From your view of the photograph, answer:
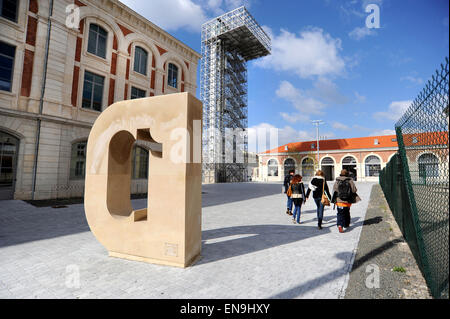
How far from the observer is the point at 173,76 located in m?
20.9

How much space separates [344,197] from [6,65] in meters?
17.0

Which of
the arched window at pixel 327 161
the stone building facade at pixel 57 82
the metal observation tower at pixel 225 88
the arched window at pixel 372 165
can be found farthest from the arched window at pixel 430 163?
the arched window at pixel 327 161

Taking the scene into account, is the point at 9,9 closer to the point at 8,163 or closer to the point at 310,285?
the point at 8,163

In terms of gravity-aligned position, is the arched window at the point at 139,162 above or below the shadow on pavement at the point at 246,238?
above

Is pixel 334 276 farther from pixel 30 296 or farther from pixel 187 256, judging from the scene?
pixel 30 296

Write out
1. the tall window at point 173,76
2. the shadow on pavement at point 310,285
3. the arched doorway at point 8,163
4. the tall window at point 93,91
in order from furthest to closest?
1. the tall window at point 173,76
2. the tall window at point 93,91
3. the arched doorway at point 8,163
4. the shadow on pavement at point 310,285

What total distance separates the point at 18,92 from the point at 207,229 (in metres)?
13.1

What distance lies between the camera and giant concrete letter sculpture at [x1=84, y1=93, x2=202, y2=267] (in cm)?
392

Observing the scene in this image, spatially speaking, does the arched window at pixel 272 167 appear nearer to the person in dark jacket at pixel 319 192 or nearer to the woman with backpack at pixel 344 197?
the person in dark jacket at pixel 319 192

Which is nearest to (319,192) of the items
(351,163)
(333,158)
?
(351,163)

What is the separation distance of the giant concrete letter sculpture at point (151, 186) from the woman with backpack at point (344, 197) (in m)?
4.29

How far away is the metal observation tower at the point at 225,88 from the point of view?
39.3 metres

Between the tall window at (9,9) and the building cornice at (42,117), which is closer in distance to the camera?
the building cornice at (42,117)
